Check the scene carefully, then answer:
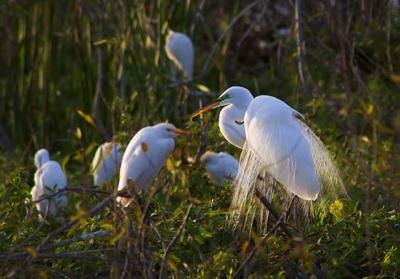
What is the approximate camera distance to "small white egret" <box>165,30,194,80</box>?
23.2 ft

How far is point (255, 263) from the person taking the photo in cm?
322

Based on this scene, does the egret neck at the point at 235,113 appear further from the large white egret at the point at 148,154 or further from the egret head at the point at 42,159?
the egret head at the point at 42,159

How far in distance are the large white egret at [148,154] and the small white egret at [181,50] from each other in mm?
2236

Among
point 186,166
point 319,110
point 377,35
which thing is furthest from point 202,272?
point 377,35

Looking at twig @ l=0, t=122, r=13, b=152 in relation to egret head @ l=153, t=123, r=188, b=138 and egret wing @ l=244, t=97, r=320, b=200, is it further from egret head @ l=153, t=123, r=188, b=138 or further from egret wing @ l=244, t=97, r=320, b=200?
egret wing @ l=244, t=97, r=320, b=200

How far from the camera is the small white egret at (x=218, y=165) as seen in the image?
484 cm

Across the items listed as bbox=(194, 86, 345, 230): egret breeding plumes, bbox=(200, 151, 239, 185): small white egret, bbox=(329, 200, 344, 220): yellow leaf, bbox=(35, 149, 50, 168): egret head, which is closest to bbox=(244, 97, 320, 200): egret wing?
bbox=(194, 86, 345, 230): egret breeding plumes

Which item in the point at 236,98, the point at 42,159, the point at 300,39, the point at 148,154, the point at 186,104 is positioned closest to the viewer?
the point at 236,98

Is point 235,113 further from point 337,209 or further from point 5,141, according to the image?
point 5,141

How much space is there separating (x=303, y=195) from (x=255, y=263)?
0.71 metres

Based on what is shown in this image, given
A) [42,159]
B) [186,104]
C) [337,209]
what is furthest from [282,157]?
[186,104]

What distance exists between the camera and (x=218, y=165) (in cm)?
491

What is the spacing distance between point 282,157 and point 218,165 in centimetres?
103

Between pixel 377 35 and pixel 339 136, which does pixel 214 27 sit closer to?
pixel 377 35
